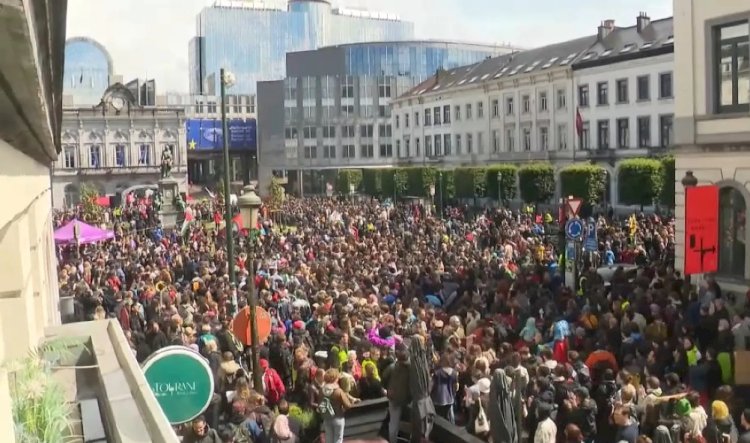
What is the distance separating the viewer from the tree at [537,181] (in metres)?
54.9

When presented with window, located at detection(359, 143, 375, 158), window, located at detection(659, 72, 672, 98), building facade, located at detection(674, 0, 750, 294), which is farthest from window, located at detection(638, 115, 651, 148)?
window, located at detection(359, 143, 375, 158)

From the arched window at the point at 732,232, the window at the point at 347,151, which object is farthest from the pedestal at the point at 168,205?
the window at the point at 347,151

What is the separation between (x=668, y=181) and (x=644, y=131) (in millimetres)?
10448

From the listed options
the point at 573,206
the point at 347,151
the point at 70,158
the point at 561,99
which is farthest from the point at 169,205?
the point at 347,151

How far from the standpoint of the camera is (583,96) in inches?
2323

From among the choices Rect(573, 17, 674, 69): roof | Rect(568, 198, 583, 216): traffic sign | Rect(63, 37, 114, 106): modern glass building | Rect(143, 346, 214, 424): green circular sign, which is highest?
Rect(63, 37, 114, 106): modern glass building

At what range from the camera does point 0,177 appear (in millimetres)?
3242

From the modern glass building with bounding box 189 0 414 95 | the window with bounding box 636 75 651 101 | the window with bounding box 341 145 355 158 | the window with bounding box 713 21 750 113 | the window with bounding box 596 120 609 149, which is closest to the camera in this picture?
the window with bounding box 713 21 750 113

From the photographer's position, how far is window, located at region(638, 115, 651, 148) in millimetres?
52562

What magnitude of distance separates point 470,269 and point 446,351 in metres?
9.80

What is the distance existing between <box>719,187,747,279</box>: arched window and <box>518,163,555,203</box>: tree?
117 ft

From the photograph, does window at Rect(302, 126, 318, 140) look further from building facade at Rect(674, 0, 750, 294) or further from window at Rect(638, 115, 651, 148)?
building facade at Rect(674, 0, 750, 294)

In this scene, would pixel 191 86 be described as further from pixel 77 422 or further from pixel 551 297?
pixel 77 422

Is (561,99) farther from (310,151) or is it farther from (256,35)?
(256,35)
